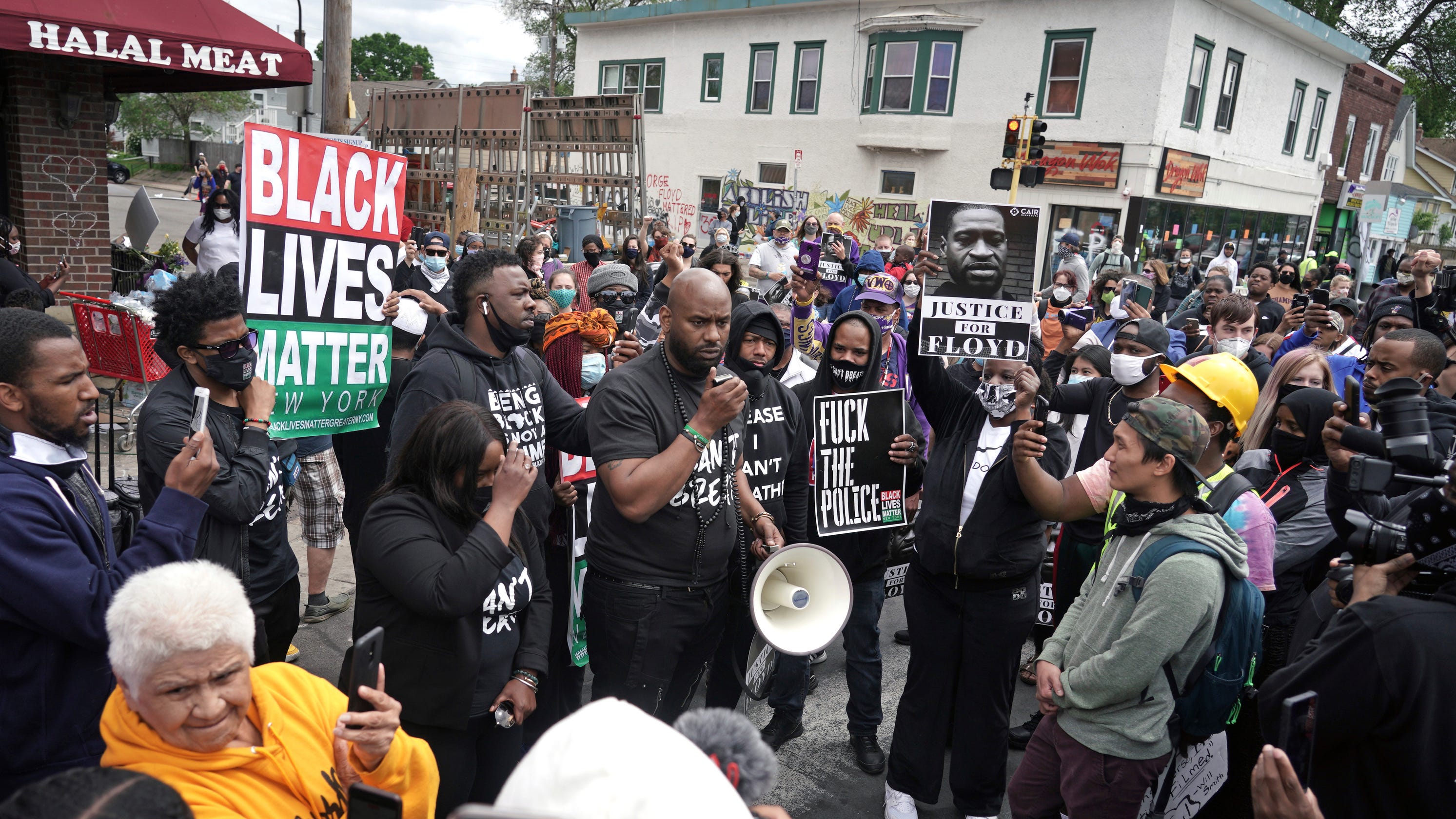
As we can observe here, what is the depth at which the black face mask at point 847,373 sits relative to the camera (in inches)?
177

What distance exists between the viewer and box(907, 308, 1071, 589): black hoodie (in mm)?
3713

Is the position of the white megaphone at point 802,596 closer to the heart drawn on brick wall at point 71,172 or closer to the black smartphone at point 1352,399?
the black smartphone at point 1352,399

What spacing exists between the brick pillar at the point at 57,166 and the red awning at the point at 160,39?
0.77 feet

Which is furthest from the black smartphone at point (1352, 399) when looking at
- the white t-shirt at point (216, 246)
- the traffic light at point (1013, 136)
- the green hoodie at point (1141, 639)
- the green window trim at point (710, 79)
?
the green window trim at point (710, 79)

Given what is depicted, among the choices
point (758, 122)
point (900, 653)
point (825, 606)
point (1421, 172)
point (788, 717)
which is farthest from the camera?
point (1421, 172)

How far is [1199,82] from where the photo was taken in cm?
2034

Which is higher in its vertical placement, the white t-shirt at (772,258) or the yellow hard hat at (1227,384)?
the white t-shirt at (772,258)

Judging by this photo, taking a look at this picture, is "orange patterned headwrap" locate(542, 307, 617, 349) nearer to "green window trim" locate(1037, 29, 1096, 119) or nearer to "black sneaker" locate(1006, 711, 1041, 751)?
"black sneaker" locate(1006, 711, 1041, 751)

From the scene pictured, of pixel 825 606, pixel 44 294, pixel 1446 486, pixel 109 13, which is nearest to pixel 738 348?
pixel 825 606

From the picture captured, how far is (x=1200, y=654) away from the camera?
286 cm

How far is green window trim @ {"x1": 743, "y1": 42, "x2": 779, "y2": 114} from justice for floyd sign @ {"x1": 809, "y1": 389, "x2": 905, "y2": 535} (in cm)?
2258

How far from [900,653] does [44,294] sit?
21.1ft

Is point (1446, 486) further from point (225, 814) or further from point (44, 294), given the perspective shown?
point (44, 294)

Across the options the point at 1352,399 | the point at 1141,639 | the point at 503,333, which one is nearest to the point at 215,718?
the point at 503,333
